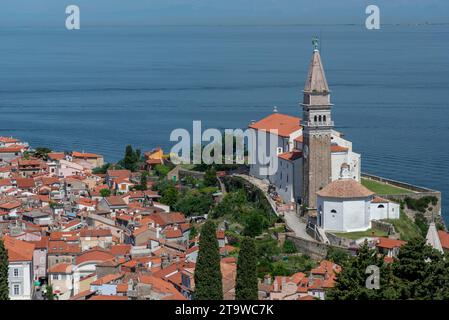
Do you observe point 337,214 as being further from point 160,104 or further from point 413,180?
point 160,104

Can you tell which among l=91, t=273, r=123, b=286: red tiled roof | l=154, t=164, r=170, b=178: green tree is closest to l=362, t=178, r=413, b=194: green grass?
l=154, t=164, r=170, b=178: green tree

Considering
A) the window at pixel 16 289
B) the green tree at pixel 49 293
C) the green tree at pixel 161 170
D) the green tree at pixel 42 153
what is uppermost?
the green tree at pixel 42 153

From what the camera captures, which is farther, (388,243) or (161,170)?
(161,170)

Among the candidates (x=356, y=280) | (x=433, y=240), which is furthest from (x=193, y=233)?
(x=356, y=280)

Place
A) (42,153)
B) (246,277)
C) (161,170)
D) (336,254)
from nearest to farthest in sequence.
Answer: (246,277), (336,254), (161,170), (42,153)

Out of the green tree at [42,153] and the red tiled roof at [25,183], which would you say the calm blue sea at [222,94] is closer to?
the green tree at [42,153]

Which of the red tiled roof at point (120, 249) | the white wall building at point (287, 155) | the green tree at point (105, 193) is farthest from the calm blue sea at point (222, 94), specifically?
the red tiled roof at point (120, 249)

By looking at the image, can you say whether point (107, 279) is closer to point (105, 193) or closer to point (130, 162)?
point (105, 193)
